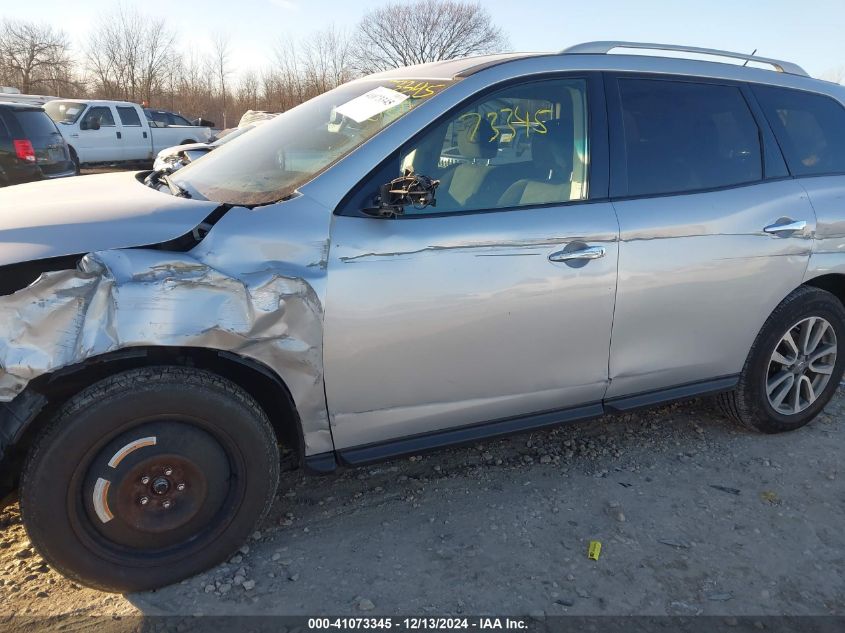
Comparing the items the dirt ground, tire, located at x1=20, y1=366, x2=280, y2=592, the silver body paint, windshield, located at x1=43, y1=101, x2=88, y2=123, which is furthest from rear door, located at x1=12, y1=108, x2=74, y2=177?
windshield, located at x1=43, y1=101, x2=88, y2=123

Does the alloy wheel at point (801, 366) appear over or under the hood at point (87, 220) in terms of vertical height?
under

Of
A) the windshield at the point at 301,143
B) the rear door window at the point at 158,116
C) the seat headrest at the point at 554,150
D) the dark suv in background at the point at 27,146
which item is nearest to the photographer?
the windshield at the point at 301,143

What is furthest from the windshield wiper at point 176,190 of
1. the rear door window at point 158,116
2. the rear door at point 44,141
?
the rear door window at point 158,116

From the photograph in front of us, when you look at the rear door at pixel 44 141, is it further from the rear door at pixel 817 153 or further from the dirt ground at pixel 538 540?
the rear door at pixel 817 153

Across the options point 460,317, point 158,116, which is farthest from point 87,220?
point 158,116

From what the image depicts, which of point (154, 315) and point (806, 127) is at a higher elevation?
point (806, 127)

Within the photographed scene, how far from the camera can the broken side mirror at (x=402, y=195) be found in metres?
2.36

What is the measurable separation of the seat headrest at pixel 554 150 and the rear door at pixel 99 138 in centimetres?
1718

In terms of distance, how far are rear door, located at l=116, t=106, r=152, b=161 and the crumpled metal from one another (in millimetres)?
17906

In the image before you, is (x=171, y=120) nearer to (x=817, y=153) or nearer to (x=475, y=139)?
(x=475, y=139)

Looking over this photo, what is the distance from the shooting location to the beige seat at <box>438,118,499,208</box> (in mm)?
2670

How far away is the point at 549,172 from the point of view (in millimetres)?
2867

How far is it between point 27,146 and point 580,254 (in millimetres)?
8476

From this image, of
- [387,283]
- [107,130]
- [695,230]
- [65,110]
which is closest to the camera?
[387,283]
